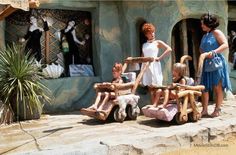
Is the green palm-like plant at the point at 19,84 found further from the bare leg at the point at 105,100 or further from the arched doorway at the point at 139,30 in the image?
the arched doorway at the point at 139,30

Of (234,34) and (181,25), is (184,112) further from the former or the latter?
(234,34)

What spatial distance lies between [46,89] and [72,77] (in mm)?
820

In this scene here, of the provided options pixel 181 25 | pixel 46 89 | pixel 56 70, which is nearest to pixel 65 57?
pixel 56 70

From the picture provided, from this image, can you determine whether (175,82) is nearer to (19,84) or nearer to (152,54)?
(152,54)

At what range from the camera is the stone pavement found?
4.69 metres

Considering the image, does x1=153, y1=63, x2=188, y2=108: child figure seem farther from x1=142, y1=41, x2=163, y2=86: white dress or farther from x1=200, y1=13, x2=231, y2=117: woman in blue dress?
x1=142, y1=41, x2=163, y2=86: white dress

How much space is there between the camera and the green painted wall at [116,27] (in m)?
8.23

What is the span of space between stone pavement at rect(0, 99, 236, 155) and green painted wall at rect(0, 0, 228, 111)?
1.70 meters

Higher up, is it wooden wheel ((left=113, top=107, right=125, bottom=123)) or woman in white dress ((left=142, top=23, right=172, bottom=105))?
woman in white dress ((left=142, top=23, right=172, bottom=105))

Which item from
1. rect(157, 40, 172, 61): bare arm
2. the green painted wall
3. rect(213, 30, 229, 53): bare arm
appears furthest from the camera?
the green painted wall

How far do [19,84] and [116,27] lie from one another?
10.5 ft

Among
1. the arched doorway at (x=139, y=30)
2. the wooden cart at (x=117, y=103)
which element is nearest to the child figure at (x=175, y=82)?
the wooden cart at (x=117, y=103)

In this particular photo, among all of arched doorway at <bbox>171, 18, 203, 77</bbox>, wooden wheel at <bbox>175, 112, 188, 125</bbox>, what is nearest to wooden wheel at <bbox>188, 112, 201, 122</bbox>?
wooden wheel at <bbox>175, 112, 188, 125</bbox>

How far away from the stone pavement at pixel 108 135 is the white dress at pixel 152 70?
2.61 ft
